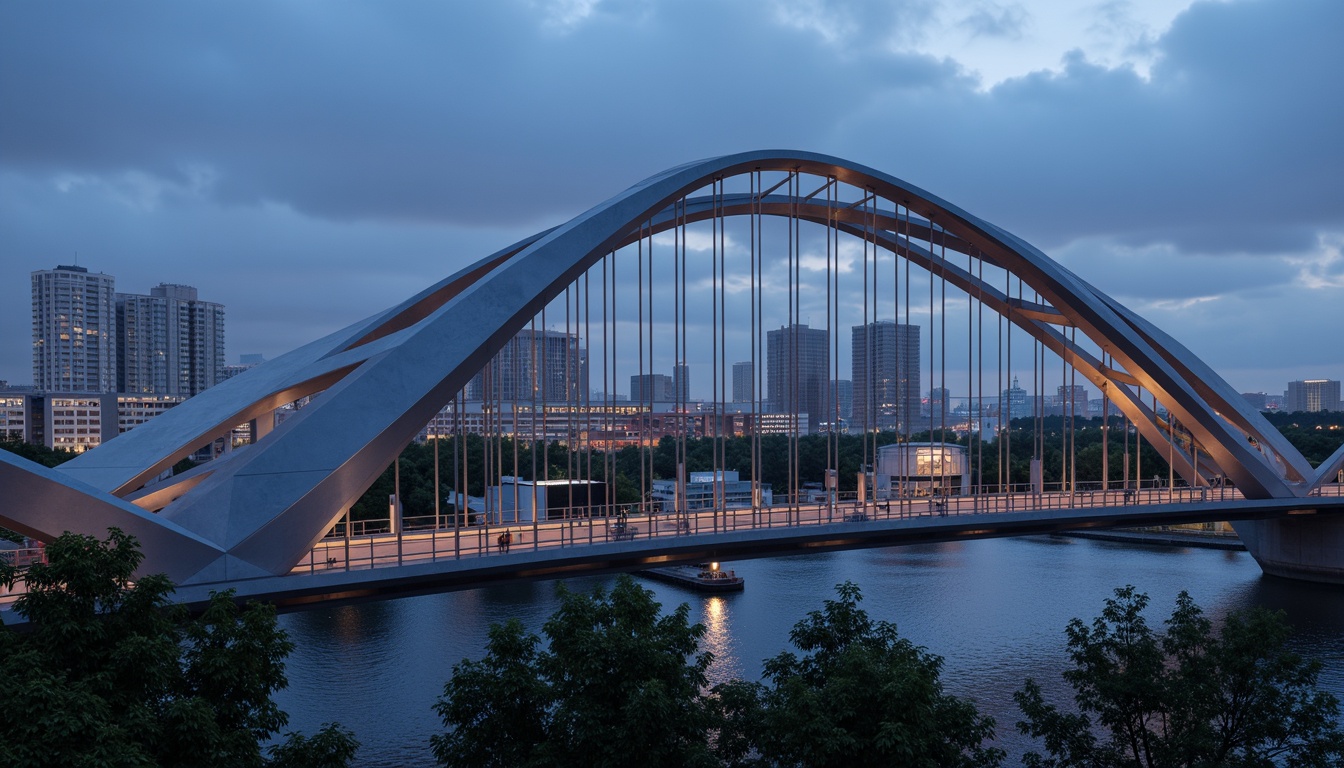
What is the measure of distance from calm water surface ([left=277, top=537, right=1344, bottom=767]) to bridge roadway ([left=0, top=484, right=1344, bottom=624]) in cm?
217

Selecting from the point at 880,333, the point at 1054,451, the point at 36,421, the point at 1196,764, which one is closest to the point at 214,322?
the point at 36,421

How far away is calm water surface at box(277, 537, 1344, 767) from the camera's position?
70.0ft

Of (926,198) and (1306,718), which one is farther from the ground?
(926,198)

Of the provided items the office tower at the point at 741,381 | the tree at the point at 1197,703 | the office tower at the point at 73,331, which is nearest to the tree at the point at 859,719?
the tree at the point at 1197,703

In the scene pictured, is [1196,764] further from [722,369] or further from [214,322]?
[214,322]

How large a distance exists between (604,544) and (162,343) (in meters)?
120

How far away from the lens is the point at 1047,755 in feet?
61.2

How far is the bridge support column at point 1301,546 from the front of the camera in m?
34.1

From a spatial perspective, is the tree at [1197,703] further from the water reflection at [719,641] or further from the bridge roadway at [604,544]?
the water reflection at [719,641]

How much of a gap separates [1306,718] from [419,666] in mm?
18506

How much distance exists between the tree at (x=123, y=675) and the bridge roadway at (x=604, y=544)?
12.7 ft

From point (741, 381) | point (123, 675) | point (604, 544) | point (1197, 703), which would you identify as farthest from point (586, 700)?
point (741, 381)

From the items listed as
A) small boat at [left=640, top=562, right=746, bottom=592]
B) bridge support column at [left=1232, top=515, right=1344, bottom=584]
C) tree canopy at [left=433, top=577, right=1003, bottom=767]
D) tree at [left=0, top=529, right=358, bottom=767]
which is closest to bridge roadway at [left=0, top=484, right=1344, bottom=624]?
tree at [left=0, top=529, right=358, bottom=767]

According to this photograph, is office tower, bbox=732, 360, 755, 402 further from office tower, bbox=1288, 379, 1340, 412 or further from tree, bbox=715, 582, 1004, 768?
tree, bbox=715, 582, 1004, 768
